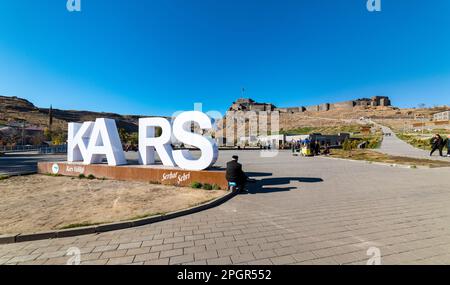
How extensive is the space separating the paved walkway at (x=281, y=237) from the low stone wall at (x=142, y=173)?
224 centimetres

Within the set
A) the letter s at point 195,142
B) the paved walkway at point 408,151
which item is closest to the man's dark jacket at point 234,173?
the letter s at point 195,142

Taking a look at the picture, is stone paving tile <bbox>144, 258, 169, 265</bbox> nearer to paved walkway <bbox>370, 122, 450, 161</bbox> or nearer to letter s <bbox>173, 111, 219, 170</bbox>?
letter s <bbox>173, 111, 219, 170</bbox>

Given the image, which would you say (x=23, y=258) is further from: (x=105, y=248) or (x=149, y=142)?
(x=149, y=142)

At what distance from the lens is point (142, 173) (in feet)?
33.2

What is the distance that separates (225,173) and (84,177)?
826 cm

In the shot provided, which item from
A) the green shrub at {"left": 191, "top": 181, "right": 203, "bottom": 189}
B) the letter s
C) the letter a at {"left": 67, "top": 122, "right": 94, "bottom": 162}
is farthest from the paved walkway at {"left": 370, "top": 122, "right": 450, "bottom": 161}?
the letter a at {"left": 67, "top": 122, "right": 94, "bottom": 162}

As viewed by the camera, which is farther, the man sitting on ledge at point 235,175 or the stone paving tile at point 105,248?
the man sitting on ledge at point 235,175

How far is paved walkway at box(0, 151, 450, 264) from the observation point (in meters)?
3.42

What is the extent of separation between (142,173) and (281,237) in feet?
25.9

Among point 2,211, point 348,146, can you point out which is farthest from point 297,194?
point 348,146

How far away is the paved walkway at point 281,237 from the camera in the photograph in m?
3.42

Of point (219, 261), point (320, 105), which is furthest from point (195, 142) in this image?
point (320, 105)

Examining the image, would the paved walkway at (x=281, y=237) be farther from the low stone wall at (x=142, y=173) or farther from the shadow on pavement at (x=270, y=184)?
the low stone wall at (x=142, y=173)

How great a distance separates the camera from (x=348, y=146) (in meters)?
25.2
